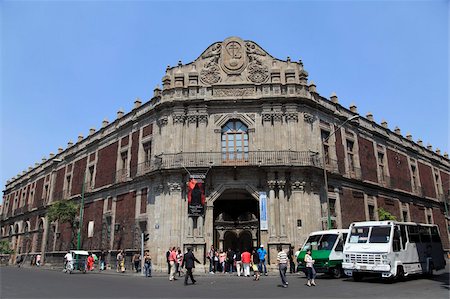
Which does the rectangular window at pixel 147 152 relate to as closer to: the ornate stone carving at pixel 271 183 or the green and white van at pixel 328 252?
the ornate stone carving at pixel 271 183

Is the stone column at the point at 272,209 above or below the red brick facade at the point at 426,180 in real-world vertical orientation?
below

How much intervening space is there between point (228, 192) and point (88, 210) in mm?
15914

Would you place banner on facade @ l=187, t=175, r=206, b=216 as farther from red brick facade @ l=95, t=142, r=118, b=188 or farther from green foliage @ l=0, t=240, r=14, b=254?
green foliage @ l=0, t=240, r=14, b=254

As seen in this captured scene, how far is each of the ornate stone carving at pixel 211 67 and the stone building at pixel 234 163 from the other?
76 millimetres

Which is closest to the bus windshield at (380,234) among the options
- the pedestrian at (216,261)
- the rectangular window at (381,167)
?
the pedestrian at (216,261)

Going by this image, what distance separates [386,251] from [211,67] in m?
17.2

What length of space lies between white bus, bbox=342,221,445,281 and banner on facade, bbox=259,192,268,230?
7.49 metres

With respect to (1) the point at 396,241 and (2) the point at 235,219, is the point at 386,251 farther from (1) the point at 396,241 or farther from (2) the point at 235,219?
(2) the point at 235,219

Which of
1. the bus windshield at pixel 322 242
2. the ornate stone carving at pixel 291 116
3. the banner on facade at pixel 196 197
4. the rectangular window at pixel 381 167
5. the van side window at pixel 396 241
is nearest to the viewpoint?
the van side window at pixel 396 241

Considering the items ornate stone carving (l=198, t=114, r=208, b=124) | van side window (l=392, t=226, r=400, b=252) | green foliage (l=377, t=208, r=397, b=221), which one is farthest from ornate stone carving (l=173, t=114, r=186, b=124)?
green foliage (l=377, t=208, r=397, b=221)

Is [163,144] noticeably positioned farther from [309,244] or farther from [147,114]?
[309,244]

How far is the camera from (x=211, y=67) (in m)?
26.0

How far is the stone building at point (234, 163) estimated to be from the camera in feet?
75.4

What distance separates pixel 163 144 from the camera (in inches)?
987
